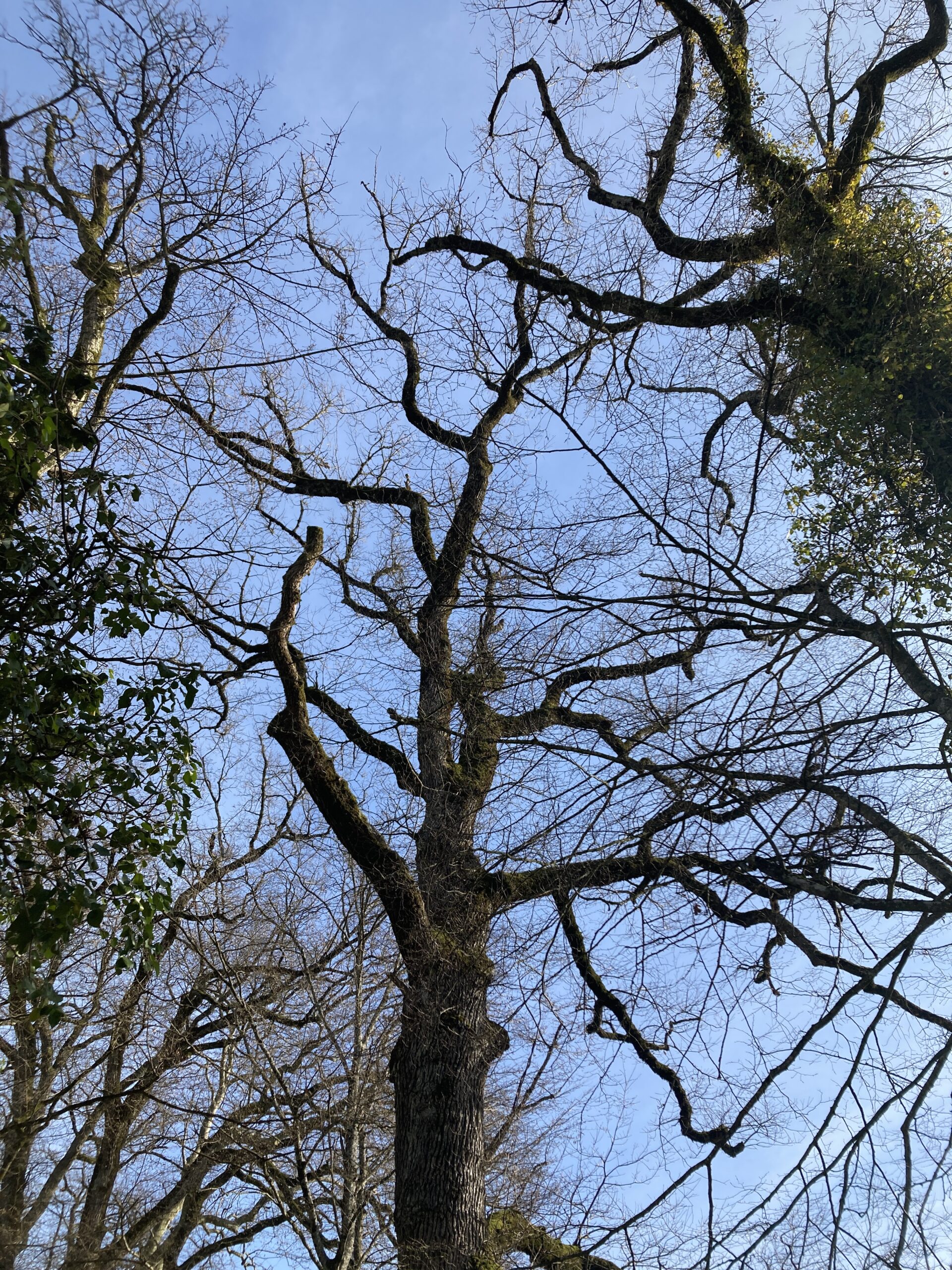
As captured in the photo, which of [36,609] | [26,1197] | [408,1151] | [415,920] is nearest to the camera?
[36,609]

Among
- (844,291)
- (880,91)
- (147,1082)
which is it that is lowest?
(147,1082)

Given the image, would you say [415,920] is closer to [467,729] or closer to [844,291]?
[467,729]

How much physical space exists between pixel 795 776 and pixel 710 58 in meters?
3.96

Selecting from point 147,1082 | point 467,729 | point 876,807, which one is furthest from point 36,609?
point 147,1082

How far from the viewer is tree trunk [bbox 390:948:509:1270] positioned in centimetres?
386

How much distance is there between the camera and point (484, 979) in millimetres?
4312

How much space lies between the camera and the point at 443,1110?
→ 4.13m

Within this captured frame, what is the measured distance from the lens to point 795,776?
315cm

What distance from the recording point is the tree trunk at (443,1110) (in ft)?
12.7

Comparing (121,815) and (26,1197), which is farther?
(26,1197)

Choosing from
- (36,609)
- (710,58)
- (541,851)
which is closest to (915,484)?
(541,851)

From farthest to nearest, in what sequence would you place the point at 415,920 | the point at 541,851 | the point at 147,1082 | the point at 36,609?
the point at 147,1082, the point at 415,920, the point at 541,851, the point at 36,609

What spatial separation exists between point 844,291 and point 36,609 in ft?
11.5

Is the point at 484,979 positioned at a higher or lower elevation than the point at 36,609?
lower
